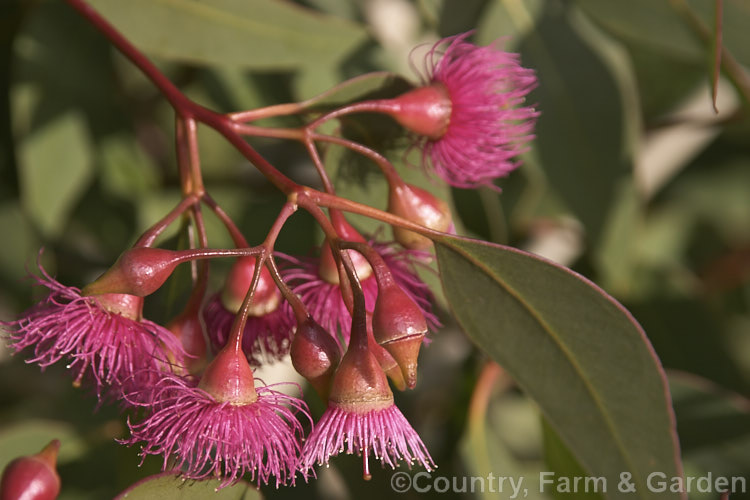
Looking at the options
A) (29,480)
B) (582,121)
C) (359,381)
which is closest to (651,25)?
(582,121)

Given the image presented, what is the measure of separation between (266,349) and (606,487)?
376 mm

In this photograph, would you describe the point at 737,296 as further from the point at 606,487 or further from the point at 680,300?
the point at 606,487

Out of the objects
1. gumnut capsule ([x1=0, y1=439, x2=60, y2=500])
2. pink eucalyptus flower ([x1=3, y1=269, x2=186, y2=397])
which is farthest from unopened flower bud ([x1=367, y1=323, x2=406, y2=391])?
gumnut capsule ([x1=0, y1=439, x2=60, y2=500])

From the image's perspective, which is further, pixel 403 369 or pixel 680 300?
pixel 680 300

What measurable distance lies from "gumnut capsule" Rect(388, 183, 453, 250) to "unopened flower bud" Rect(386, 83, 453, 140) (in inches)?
3.7

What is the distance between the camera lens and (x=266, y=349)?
83 cm

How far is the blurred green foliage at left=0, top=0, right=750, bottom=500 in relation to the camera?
1158 millimetres

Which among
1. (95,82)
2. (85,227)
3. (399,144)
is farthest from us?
(85,227)

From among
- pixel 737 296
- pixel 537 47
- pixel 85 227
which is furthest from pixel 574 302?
pixel 737 296

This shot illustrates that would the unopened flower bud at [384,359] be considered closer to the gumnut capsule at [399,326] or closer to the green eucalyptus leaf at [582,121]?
the gumnut capsule at [399,326]

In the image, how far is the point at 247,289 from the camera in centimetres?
79

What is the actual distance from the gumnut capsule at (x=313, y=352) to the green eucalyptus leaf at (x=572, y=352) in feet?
0.50

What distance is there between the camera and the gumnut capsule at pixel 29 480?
0.79 m

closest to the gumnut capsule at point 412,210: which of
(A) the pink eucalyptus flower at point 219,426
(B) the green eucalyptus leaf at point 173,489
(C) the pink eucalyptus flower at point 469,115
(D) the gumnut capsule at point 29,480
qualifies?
(C) the pink eucalyptus flower at point 469,115
